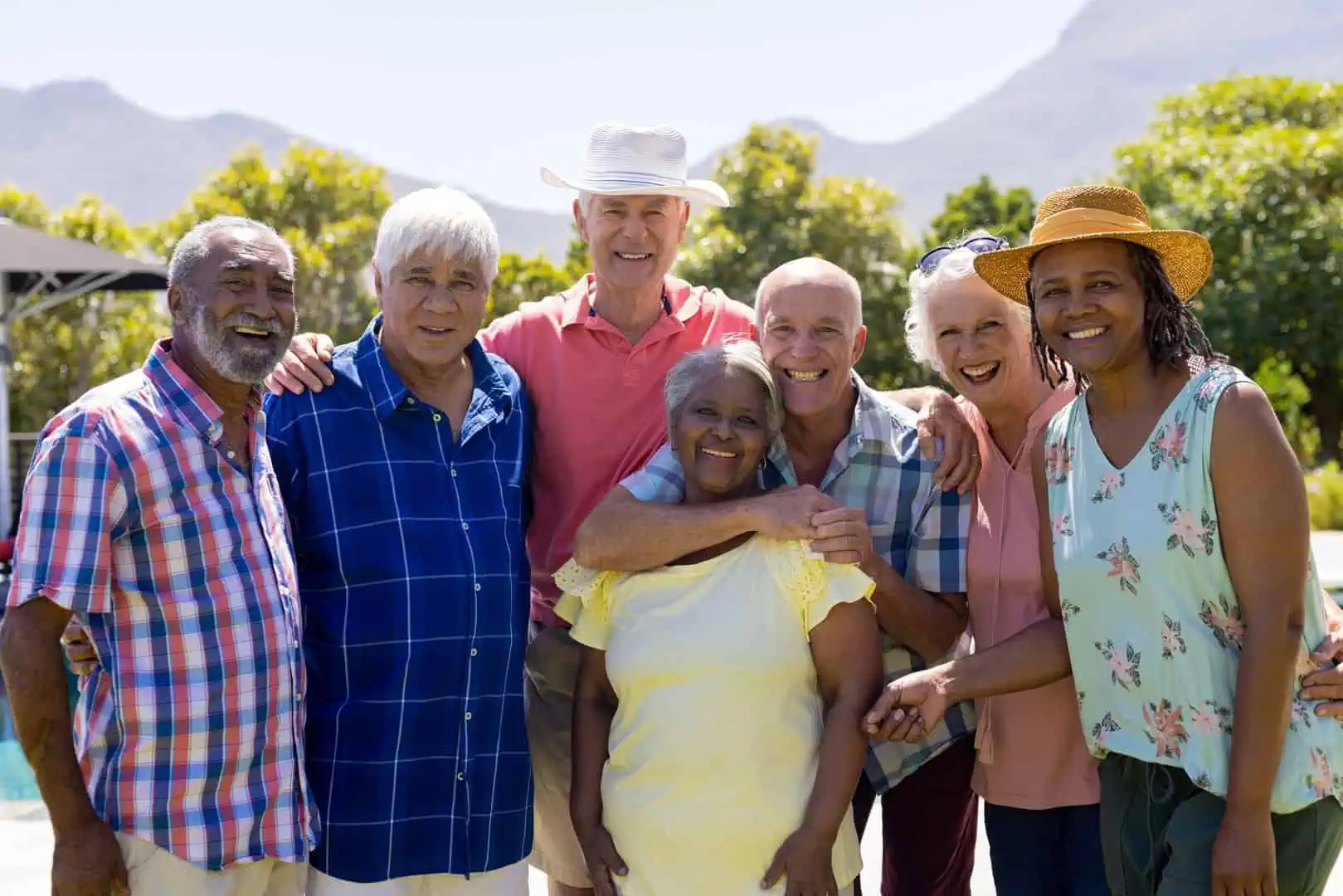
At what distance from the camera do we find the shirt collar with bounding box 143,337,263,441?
8.52 ft

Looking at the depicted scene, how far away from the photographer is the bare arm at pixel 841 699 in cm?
269

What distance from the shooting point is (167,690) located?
2.51m

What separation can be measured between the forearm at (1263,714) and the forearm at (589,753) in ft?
4.16

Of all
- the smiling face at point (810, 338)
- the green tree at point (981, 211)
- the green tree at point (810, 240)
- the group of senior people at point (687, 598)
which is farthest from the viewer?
the green tree at point (981, 211)

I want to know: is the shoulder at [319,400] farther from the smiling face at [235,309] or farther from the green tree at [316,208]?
the green tree at [316,208]

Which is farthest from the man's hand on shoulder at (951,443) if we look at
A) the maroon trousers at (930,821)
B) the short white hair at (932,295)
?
the maroon trousers at (930,821)

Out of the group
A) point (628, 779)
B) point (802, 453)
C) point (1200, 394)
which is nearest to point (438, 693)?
point (628, 779)

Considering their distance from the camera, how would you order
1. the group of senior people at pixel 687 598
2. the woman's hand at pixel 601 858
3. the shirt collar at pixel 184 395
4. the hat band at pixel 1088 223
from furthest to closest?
the woman's hand at pixel 601 858 → the shirt collar at pixel 184 395 → the hat band at pixel 1088 223 → the group of senior people at pixel 687 598

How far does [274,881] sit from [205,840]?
0.29 meters

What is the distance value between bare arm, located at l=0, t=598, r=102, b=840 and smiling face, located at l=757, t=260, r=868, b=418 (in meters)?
1.61

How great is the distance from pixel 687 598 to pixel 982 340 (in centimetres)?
98

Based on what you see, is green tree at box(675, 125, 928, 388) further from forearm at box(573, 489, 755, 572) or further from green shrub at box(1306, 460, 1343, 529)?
forearm at box(573, 489, 755, 572)

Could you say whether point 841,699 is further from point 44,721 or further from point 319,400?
point 44,721

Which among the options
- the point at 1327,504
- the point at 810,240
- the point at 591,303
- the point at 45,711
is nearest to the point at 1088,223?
the point at 591,303
